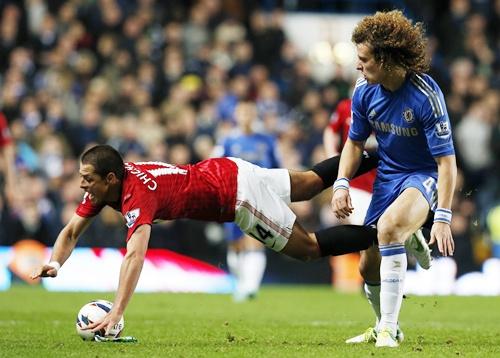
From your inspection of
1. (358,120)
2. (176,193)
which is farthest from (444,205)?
(176,193)

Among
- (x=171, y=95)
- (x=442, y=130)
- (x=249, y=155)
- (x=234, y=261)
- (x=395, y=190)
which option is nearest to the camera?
(x=442, y=130)

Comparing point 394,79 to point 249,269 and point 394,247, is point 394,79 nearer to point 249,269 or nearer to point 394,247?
point 394,247

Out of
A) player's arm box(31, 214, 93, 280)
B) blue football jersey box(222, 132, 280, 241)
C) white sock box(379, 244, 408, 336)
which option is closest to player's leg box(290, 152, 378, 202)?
white sock box(379, 244, 408, 336)

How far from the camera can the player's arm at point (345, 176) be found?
30.3ft

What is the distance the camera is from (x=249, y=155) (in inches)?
648

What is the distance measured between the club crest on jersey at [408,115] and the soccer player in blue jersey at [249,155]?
715 cm

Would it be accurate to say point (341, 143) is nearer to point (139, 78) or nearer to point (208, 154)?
point (208, 154)

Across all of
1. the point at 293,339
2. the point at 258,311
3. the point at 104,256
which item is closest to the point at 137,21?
the point at 104,256

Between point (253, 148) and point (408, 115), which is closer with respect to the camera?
point (408, 115)

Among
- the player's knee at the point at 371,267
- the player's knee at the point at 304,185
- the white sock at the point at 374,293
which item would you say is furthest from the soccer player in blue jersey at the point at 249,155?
the player's knee at the point at 304,185

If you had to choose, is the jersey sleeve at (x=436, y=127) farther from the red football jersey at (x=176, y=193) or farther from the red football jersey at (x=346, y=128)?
the red football jersey at (x=346, y=128)

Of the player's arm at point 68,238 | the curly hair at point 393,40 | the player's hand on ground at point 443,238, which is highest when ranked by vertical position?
the curly hair at point 393,40

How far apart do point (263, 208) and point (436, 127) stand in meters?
1.50

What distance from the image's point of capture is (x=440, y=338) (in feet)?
33.7
